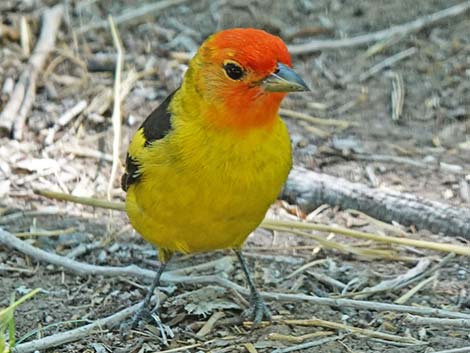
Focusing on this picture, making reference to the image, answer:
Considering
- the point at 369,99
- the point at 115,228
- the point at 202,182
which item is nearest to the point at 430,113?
the point at 369,99

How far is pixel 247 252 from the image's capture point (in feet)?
17.7

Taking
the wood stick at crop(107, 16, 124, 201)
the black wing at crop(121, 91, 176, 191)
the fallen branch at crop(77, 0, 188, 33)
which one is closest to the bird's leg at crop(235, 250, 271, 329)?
the black wing at crop(121, 91, 176, 191)

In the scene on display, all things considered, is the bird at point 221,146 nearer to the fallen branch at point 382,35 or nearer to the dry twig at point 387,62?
the dry twig at point 387,62

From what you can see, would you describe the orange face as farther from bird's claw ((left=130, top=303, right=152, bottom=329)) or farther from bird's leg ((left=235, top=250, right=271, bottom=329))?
bird's claw ((left=130, top=303, right=152, bottom=329))

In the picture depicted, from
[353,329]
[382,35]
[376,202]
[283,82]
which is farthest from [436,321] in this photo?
[382,35]

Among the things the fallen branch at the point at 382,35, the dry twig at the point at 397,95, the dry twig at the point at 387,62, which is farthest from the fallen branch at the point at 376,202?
the fallen branch at the point at 382,35

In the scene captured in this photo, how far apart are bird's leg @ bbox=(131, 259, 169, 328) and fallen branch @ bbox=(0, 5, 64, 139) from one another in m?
1.85

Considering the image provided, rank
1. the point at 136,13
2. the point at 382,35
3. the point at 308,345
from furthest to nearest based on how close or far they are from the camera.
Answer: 1. the point at 136,13
2. the point at 382,35
3. the point at 308,345

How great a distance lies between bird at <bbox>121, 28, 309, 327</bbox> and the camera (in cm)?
416

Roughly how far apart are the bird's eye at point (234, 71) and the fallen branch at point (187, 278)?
47.8 inches

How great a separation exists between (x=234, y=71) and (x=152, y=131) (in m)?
0.62

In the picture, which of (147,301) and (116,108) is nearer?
(147,301)

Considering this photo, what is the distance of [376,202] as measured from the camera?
5648 mm

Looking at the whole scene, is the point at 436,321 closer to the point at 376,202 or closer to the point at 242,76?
the point at 376,202
